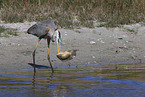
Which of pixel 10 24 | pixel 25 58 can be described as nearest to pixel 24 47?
pixel 25 58

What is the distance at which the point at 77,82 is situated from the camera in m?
5.60

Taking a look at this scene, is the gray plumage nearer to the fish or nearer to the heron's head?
the heron's head

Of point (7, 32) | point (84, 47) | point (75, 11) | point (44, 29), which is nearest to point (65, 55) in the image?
point (44, 29)

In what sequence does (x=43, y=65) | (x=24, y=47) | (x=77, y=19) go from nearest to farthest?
(x=43, y=65)
(x=24, y=47)
(x=77, y=19)

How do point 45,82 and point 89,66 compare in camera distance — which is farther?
point 89,66

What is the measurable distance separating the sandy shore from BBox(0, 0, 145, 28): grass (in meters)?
0.57

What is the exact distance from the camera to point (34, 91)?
4848 millimetres

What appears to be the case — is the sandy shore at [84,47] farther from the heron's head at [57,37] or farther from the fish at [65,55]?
the fish at [65,55]

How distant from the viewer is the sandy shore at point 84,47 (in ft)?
26.8

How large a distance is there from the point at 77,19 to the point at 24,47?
3.71m

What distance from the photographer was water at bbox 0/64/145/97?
4.70 metres

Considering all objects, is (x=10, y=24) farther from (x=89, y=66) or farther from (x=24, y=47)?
(x=89, y=66)

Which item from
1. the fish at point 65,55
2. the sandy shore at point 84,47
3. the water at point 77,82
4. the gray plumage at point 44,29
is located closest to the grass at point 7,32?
the sandy shore at point 84,47

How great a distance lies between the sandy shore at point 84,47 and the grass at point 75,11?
0.57 m
